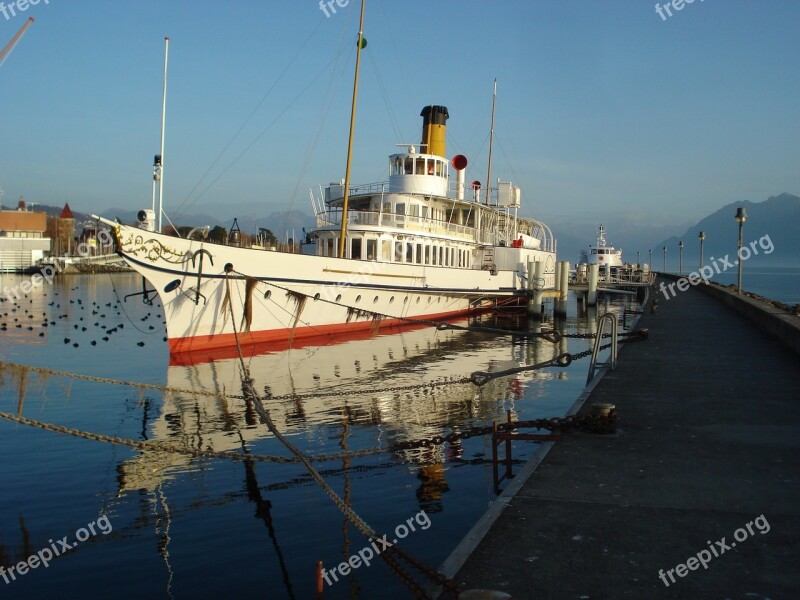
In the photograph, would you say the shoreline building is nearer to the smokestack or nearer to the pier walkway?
the smokestack

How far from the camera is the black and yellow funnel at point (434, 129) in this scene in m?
37.0

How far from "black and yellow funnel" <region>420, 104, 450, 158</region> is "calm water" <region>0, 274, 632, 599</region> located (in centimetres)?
1971

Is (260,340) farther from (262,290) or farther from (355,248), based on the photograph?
(355,248)

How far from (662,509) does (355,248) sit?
25609 mm

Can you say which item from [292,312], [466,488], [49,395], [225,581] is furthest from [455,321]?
[225,581]

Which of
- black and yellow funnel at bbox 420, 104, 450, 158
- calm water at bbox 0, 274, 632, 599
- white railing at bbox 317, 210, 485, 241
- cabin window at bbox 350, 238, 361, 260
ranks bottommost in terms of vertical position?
calm water at bbox 0, 274, 632, 599

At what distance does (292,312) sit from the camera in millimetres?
24641

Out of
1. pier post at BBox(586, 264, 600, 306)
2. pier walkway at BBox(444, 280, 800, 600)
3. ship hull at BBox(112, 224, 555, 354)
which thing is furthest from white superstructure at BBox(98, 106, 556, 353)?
pier walkway at BBox(444, 280, 800, 600)

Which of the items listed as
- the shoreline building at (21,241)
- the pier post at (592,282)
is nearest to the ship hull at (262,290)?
the pier post at (592,282)

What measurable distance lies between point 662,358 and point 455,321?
20173 millimetres

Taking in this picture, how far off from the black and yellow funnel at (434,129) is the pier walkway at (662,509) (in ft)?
91.7

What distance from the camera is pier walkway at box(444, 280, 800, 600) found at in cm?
461

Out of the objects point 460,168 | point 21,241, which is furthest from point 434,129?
point 21,241

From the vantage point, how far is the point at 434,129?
3709 cm
